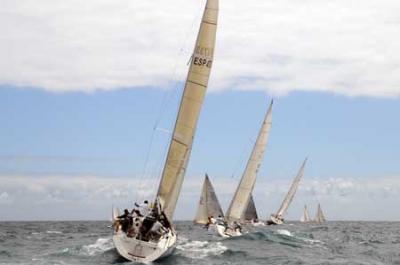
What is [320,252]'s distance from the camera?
127ft

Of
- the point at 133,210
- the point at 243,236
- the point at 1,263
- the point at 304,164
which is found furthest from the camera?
the point at 304,164

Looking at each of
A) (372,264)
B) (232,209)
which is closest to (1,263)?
(372,264)

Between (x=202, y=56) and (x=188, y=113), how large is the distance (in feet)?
10.2

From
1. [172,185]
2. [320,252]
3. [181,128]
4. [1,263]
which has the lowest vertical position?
[1,263]

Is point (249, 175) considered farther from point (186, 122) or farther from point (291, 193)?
point (291, 193)

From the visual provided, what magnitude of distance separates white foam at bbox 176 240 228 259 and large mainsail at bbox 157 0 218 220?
2665 millimetres

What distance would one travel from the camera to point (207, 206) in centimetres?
6141

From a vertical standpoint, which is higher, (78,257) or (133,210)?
(133,210)

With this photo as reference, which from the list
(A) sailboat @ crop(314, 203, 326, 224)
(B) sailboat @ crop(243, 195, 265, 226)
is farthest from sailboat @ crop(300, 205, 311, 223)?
(B) sailboat @ crop(243, 195, 265, 226)

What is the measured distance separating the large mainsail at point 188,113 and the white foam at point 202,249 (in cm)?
266

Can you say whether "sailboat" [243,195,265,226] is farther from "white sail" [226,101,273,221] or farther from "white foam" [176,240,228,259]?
"white foam" [176,240,228,259]

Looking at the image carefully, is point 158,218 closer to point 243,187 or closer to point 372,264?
point 372,264

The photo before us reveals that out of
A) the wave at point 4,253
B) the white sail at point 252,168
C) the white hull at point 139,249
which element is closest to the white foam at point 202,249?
the white hull at point 139,249

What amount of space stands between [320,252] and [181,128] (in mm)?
12949
